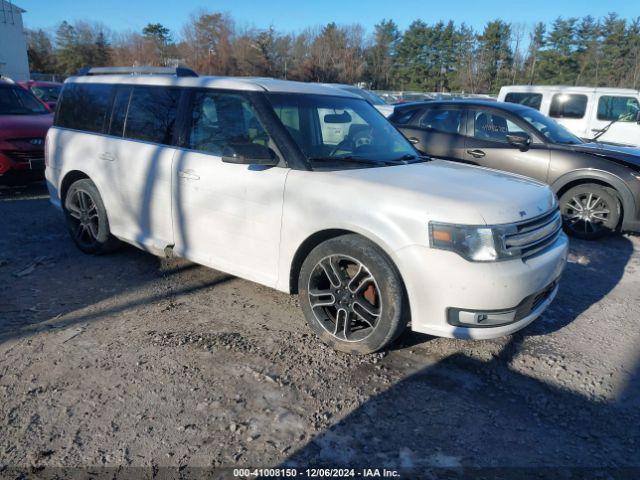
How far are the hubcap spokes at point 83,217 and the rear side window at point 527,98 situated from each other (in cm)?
1044

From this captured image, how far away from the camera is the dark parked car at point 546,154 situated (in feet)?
21.0

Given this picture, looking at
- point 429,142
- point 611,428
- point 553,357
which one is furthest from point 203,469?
point 429,142

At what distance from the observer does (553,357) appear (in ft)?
11.7

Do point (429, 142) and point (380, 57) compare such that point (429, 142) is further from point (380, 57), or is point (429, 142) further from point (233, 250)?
point (380, 57)

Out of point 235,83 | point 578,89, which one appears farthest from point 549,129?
point 578,89

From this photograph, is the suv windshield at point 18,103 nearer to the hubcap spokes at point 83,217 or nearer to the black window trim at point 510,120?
the hubcap spokes at point 83,217

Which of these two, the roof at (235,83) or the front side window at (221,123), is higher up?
the roof at (235,83)

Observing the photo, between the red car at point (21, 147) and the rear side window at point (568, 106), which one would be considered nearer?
the red car at point (21, 147)

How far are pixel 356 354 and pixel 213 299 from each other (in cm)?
152

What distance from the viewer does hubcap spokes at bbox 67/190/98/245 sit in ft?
17.1

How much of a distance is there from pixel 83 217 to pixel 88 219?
84 mm

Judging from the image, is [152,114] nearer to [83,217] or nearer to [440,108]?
[83,217]

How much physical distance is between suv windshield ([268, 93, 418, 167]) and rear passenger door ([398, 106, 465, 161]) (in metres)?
2.96

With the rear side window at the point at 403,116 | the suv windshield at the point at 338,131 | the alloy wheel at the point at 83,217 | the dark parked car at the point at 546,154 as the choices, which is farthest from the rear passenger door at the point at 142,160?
the rear side window at the point at 403,116
